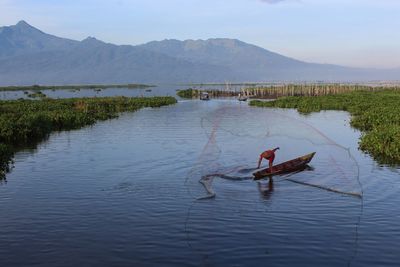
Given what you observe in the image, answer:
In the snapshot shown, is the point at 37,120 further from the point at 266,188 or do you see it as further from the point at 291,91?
the point at 291,91

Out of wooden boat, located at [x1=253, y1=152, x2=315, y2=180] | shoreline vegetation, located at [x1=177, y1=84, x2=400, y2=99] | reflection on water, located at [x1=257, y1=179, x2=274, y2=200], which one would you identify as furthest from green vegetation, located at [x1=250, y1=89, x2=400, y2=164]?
shoreline vegetation, located at [x1=177, y1=84, x2=400, y2=99]

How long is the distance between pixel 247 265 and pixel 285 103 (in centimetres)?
6807

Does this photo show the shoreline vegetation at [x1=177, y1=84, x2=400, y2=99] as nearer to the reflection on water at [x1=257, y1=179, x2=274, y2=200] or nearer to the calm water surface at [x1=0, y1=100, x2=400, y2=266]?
the calm water surface at [x1=0, y1=100, x2=400, y2=266]

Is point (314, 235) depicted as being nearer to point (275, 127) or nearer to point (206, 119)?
point (275, 127)

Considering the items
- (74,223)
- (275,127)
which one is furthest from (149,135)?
(74,223)

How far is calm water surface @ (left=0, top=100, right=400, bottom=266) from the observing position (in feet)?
47.4

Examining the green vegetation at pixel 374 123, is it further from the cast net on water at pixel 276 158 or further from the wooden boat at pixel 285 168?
the wooden boat at pixel 285 168

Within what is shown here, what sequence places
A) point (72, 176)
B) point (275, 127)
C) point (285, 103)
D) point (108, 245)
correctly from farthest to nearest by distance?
point (285, 103)
point (275, 127)
point (72, 176)
point (108, 245)

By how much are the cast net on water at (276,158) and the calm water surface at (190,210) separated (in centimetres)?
12

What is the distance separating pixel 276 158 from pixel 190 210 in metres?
13.0

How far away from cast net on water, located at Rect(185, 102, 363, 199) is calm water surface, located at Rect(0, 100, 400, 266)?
0.12 meters

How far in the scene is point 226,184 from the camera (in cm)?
2320

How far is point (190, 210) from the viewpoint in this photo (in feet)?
61.9

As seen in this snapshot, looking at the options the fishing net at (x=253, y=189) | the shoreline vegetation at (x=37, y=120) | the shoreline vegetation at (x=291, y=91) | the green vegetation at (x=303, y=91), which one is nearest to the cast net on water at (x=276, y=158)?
the fishing net at (x=253, y=189)
